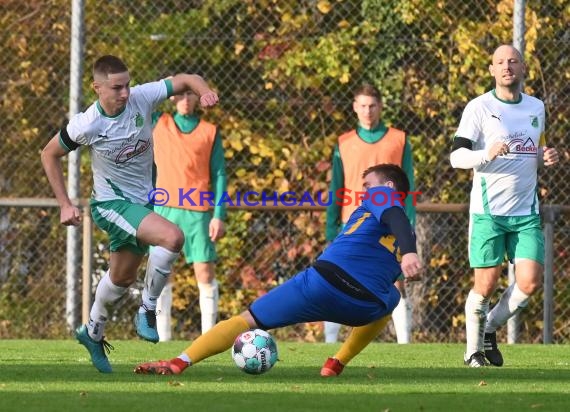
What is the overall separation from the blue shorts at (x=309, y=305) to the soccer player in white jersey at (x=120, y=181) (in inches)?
33.8

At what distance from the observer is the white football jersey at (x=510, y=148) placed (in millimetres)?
9664

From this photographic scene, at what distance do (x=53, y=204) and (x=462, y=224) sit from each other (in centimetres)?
366

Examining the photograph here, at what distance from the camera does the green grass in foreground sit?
21.8 feet

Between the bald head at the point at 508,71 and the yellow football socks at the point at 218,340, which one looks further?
the bald head at the point at 508,71

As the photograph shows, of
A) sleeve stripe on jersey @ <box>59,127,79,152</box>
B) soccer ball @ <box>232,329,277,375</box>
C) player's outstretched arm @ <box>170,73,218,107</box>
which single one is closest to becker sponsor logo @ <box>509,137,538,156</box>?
player's outstretched arm @ <box>170,73,218,107</box>

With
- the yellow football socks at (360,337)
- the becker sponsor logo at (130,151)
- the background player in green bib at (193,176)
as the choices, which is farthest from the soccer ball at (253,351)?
the background player in green bib at (193,176)

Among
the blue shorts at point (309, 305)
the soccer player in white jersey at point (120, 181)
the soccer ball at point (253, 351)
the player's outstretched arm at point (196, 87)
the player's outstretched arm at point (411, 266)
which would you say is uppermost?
the player's outstretched arm at point (196, 87)

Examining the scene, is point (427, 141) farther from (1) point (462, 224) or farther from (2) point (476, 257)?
(2) point (476, 257)

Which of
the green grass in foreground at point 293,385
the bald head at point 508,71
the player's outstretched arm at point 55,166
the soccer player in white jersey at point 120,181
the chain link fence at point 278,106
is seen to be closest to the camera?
the green grass in foreground at point 293,385

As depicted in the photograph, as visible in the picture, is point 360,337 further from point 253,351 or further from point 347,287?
point 253,351

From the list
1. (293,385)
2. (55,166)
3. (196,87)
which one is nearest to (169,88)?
(196,87)

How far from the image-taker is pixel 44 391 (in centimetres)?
727

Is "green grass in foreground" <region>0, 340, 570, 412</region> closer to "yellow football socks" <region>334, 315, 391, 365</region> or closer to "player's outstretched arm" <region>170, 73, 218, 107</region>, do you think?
"yellow football socks" <region>334, 315, 391, 365</region>

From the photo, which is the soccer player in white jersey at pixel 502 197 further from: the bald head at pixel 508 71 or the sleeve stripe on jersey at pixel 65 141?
the sleeve stripe on jersey at pixel 65 141
